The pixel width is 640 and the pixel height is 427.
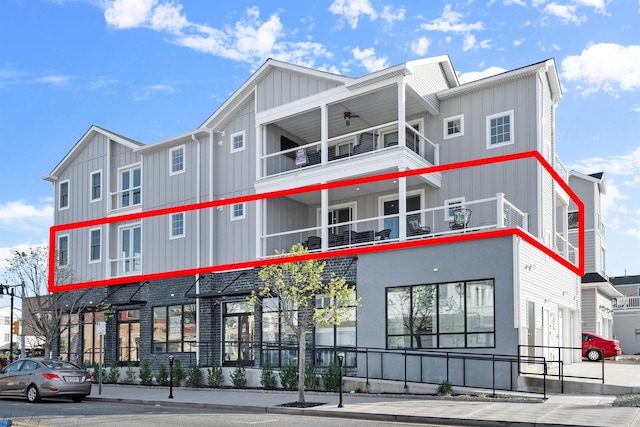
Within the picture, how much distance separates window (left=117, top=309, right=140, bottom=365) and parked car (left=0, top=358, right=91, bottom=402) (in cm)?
975

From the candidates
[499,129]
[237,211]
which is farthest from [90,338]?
[499,129]

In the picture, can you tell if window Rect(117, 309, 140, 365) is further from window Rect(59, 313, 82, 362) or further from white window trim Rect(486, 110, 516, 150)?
white window trim Rect(486, 110, 516, 150)

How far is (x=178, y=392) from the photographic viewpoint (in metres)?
23.9

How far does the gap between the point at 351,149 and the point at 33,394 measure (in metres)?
13.9

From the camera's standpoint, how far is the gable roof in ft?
112

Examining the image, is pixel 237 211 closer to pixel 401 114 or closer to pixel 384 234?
pixel 384 234

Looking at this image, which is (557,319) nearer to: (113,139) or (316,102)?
(316,102)

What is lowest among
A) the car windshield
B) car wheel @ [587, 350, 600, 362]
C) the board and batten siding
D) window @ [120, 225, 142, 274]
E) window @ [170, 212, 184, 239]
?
car wheel @ [587, 350, 600, 362]

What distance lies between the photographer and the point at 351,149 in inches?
1104

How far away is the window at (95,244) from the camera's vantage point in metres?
34.8

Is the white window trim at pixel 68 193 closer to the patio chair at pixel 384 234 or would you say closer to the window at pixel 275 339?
the window at pixel 275 339

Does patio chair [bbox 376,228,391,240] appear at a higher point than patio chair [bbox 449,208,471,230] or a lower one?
lower

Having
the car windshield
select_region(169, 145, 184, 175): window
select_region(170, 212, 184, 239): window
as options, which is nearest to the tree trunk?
the car windshield

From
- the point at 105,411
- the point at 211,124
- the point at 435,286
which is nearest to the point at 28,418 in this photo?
the point at 105,411
